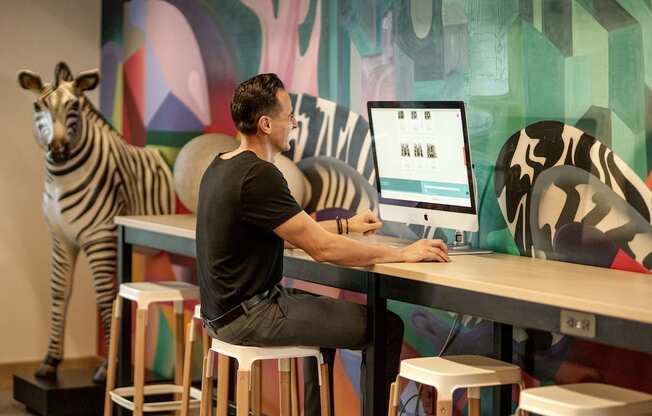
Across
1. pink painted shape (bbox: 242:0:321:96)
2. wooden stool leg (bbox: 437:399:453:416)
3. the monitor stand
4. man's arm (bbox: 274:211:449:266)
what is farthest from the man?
pink painted shape (bbox: 242:0:321:96)

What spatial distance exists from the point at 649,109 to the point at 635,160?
17 centimetres

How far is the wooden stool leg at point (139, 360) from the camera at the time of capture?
4.64 m

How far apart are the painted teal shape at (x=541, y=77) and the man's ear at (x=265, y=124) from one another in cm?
90

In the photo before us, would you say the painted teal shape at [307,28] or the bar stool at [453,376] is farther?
the painted teal shape at [307,28]

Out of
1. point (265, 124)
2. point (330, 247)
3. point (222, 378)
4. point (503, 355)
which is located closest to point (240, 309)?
point (222, 378)

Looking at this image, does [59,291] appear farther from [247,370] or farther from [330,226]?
[247,370]

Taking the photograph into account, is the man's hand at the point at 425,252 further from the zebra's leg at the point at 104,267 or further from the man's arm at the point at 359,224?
the zebra's leg at the point at 104,267

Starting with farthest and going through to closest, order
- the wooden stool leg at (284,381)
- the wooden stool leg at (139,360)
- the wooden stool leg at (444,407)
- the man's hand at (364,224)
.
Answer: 1. the wooden stool leg at (139,360)
2. the man's hand at (364,224)
3. the wooden stool leg at (284,381)
4. the wooden stool leg at (444,407)

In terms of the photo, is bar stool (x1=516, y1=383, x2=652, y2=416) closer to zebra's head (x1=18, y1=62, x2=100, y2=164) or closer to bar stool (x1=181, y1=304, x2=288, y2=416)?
bar stool (x1=181, y1=304, x2=288, y2=416)

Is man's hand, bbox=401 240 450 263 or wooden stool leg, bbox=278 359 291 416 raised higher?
man's hand, bbox=401 240 450 263

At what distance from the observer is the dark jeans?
3621 mm

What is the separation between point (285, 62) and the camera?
16.9 feet

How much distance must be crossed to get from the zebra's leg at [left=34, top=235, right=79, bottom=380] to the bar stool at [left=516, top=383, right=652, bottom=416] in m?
3.63

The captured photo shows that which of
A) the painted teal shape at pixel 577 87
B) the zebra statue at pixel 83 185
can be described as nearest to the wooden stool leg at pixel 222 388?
the painted teal shape at pixel 577 87
